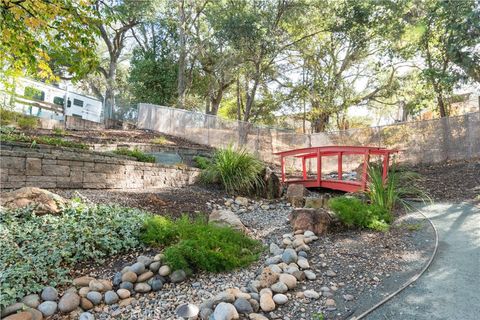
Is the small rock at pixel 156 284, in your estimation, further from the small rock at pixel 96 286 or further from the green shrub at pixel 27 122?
the green shrub at pixel 27 122

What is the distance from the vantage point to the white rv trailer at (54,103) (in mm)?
12266

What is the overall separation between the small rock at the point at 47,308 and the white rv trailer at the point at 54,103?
10.3 metres

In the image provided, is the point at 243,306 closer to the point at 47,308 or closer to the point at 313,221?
the point at 47,308

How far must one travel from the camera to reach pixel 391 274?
124 inches

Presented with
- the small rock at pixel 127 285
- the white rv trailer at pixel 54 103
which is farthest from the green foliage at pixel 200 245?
the white rv trailer at pixel 54 103

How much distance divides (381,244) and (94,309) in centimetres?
307

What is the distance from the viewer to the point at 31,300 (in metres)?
2.63

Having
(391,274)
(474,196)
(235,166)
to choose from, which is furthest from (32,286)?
(474,196)

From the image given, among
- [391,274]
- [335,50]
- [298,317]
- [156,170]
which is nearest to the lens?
[298,317]

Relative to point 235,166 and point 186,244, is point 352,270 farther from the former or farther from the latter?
point 235,166

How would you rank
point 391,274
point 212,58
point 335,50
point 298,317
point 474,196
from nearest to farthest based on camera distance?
point 298,317
point 391,274
point 474,196
point 335,50
point 212,58

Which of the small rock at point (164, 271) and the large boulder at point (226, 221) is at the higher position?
the large boulder at point (226, 221)

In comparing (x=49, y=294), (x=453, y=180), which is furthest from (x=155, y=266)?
(x=453, y=180)

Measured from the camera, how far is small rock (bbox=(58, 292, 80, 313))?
2.65 m
